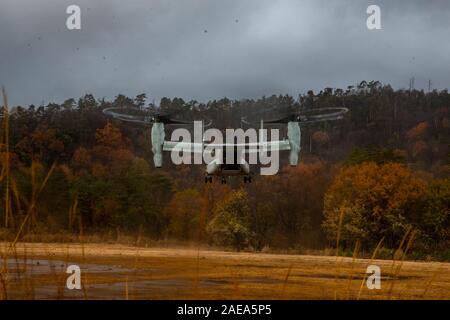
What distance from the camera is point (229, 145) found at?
134ft

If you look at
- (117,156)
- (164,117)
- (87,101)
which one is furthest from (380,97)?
(164,117)

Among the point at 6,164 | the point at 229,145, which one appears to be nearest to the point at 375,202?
the point at 229,145

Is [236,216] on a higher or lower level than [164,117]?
lower

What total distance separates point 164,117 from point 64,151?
111 ft

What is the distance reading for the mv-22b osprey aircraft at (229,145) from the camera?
4122 cm

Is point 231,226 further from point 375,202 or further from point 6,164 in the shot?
point 6,164

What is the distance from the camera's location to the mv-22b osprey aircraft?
41219 mm

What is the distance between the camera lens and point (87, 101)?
134 meters

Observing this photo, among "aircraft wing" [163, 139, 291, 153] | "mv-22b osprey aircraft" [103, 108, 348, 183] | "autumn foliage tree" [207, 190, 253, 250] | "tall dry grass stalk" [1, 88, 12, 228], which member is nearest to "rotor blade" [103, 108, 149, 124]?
"mv-22b osprey aircraft" [103, 108, 348, 183]

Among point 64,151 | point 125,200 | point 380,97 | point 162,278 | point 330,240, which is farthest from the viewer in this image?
point 380,97

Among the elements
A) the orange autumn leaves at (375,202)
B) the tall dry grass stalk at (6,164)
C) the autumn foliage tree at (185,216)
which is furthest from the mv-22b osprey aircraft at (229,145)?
the tall dry grass stalk at (6,164)

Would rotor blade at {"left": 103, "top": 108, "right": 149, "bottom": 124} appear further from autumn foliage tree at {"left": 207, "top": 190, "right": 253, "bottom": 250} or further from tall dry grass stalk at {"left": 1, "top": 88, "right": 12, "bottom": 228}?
tall dry grass stalk at {"left": 1, "top": 88, "right": 12, "bottom": 228}

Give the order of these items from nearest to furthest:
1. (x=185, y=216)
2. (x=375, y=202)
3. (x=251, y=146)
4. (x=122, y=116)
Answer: (x=122, y=116)
(x=251, y=146)
(x=185, y=216)
(x=375, y=202)
